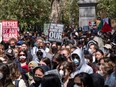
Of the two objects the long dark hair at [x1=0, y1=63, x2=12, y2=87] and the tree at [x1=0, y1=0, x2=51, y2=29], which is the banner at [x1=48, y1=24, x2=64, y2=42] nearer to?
the long dark hair at [x1=0, y1=63, x2=12, y2=87]

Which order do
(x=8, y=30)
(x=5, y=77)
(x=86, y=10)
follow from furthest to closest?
1. (x=86, y=10)
2. (x=8, y=30)
3. (x=5, y=77)

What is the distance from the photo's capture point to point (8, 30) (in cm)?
1534

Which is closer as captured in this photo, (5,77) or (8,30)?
(5,77)

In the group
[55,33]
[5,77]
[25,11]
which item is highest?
[5,77]

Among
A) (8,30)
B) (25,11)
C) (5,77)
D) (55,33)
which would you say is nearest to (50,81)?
(5,77)

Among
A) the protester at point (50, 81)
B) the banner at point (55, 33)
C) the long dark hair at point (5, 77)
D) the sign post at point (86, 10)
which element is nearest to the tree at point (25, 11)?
the sign post at point (86, 10)

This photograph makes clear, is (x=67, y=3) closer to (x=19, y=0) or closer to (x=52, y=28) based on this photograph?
(x=19, y=0)

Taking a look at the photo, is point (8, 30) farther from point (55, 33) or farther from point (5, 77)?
point (5, 77)

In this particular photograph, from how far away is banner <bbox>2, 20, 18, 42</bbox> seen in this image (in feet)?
49.8

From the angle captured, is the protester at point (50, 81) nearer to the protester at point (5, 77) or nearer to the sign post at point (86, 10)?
the protester at point (5, 77)

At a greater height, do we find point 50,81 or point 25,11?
point 50,81

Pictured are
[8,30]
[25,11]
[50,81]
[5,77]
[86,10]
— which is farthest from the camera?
[25,11]

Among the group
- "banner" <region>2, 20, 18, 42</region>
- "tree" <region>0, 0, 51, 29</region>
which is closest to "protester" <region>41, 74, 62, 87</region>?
"banner" <region>2, 20, 18, 42</region>

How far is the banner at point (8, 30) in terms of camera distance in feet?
49.8
